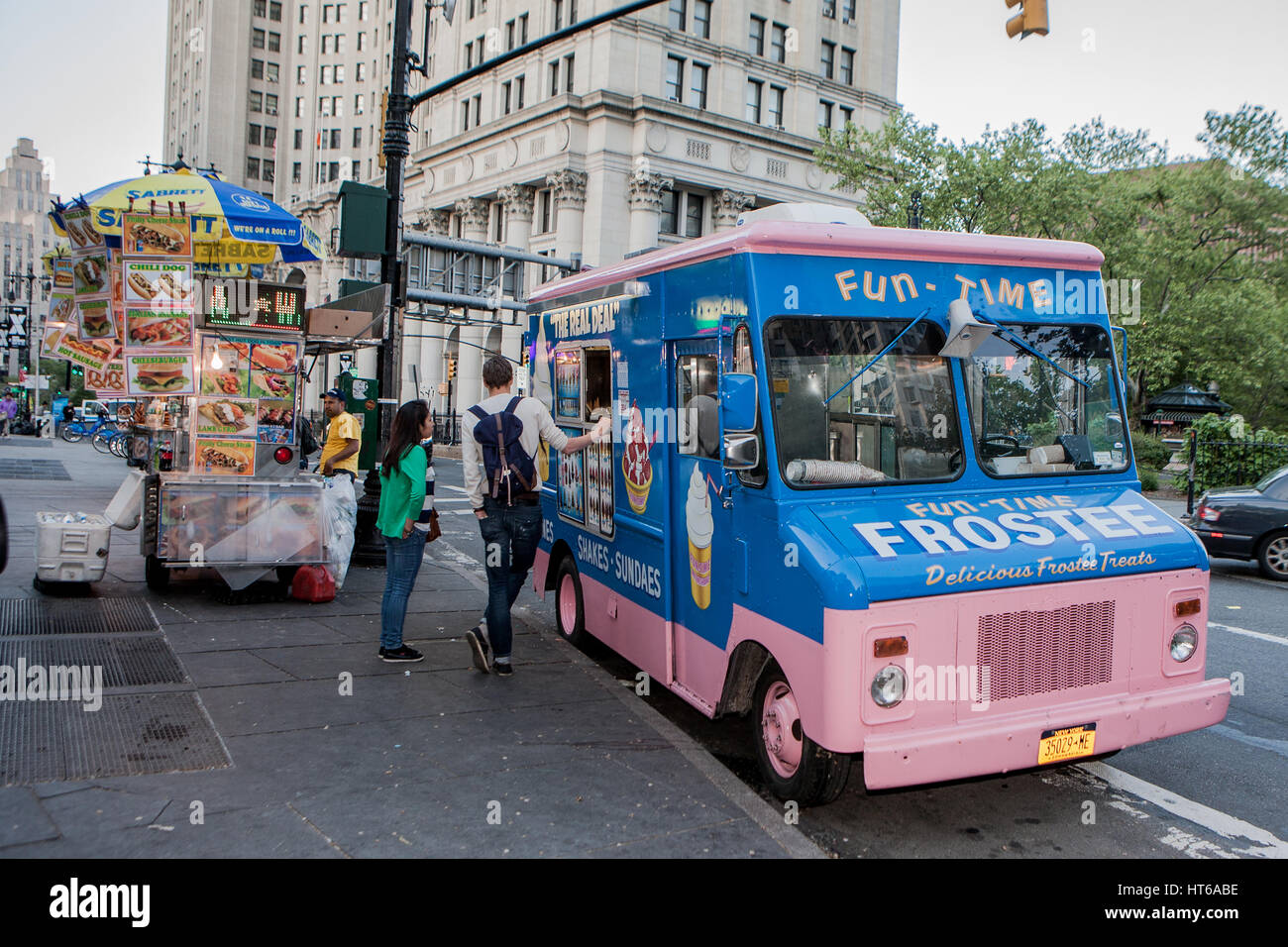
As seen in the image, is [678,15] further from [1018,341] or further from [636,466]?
[1018,341]

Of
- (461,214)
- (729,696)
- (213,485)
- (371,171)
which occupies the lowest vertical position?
(729,696)

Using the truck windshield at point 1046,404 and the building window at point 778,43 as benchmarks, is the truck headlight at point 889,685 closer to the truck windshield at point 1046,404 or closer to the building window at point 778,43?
the truck windshield at point 1046,404

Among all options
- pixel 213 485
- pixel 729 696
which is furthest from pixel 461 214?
pixel 729 696

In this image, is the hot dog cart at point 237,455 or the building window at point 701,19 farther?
the building window at point 701,19

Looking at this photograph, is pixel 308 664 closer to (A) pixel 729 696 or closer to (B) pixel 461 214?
(A) pixel 729 696

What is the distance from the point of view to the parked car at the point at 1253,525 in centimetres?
1288

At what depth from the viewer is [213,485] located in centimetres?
881

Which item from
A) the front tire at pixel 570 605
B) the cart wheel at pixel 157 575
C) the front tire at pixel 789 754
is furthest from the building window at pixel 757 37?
the front tire at pixel 789 754

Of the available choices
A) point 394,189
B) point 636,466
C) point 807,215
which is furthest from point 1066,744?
point 394,189

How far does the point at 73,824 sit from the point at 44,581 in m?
5.48

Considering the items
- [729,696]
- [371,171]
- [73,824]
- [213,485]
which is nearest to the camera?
[73,824]

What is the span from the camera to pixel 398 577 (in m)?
7.09

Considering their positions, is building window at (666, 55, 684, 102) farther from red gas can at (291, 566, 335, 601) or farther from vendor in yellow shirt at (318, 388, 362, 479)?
red gas can at (291, 566, 335, 601)

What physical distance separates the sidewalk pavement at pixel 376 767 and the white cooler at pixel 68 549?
4.38 ft
